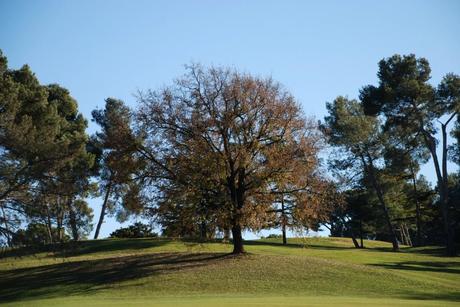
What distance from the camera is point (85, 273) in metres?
32.1

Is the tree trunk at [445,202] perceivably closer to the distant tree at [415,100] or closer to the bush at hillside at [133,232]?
the distant tree at [415,100]

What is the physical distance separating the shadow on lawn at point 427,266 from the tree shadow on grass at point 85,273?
11.5 m

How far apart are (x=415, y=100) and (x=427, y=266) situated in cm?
1773

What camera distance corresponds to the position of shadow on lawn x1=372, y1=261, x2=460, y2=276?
35125 millimetres

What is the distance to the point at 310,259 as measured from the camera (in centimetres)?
3391

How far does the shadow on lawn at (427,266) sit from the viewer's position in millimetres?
35125

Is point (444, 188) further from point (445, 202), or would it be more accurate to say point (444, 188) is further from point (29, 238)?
point (29, 238)

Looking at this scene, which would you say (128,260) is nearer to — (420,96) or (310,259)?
(310,259)

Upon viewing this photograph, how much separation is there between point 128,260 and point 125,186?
17.6 ft

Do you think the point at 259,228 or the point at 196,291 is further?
the point at 259,228

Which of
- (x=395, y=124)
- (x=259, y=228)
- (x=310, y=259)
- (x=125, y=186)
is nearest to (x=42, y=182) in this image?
(x=125, y=186)

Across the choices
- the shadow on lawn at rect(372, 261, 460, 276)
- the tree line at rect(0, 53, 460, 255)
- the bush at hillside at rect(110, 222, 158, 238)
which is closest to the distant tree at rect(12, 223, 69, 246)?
the tree line at rect(0, 53, 460, 255)

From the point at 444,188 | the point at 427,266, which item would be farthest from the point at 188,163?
the point at 444,188

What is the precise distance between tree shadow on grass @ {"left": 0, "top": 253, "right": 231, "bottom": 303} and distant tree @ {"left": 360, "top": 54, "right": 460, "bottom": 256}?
79.0 ft
